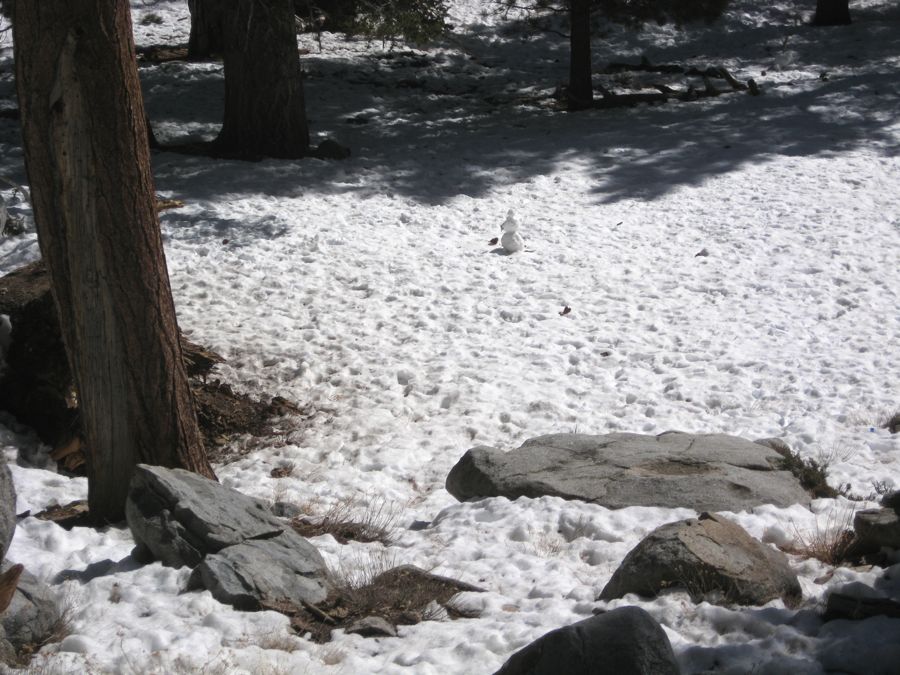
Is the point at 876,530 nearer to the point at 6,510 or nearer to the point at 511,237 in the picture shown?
the point at 6,510

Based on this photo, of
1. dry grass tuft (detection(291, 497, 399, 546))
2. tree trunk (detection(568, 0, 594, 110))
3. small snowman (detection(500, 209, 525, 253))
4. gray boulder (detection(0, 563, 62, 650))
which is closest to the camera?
gray boulder (detection(0, 563, 62, 650))

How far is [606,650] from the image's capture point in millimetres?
3098

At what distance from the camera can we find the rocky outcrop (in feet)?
14.0

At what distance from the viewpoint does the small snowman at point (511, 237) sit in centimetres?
1043

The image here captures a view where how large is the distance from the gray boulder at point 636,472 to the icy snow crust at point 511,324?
6.8 inches

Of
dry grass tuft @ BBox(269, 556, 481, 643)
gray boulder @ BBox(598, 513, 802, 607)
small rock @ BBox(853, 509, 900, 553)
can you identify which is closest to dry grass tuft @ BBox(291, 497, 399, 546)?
dry grass tuft @ BBox(269, 556, 481, 643)

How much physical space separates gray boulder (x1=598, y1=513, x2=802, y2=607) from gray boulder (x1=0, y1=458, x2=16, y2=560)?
266 centimetres

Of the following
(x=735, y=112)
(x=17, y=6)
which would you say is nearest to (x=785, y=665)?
(x=17, y=6)

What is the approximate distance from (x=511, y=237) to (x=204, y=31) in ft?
33.1

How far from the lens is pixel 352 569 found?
4852 mm

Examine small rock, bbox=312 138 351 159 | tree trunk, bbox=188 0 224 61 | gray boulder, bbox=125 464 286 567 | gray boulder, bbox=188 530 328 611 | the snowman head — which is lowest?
gray boulder, bbox=188 530 328 611

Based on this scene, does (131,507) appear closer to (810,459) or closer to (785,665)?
(785,665)

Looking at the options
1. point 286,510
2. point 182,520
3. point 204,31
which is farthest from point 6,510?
point 204,31

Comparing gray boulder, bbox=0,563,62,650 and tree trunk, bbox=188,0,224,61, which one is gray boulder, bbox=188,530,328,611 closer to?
gray boulder, bbox=0,563,62,650
